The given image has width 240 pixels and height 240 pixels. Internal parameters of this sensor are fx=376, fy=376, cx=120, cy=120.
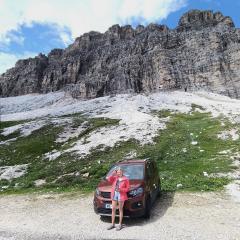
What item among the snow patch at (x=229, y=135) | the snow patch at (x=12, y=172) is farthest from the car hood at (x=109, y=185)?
the snow patch at (x=229, y=135)

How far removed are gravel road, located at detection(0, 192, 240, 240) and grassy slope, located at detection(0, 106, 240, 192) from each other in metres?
4.03

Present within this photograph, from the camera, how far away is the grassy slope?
31844mm

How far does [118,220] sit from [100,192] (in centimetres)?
179

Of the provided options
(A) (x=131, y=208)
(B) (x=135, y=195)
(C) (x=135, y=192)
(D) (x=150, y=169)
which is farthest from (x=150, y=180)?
(A) (x=131, y=208)

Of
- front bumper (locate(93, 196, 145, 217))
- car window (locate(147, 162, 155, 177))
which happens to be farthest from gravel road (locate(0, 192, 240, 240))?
car window (locate(147, 162, 155, 177))

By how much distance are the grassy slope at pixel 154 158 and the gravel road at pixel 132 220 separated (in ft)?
13.2

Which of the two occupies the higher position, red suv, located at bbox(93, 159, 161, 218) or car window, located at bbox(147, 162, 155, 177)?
car window, located at bbox(147, 162, 155, 177)

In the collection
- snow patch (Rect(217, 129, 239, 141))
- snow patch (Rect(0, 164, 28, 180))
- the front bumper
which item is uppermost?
snow patch (Rect(217, 129, 239, 141))

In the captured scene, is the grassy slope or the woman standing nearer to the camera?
the woman standing

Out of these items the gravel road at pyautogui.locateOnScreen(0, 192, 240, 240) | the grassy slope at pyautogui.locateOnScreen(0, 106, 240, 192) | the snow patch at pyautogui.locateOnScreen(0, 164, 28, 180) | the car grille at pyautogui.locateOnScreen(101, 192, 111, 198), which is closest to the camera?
the gravel road at pyautogui.locateOnScreen(0, 192, 240, 240)

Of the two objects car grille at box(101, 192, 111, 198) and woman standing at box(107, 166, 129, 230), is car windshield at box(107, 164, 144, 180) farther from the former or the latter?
woman standing at box(107, 166, 129, 230)

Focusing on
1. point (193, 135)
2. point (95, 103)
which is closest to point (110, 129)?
point (193, 135)

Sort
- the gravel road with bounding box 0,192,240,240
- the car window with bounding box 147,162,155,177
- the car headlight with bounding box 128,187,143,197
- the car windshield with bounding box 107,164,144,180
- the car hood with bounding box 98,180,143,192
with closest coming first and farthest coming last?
1. the gravel road with bounding box 0,192,240,240
2. the car headlight with bounding box 128,187,143,197
3. the car hood with bounding box 98,180,143,192
4. the car windshield with bounding box 107,164,144,180
5. the car window with bounding box 147,162,155,177

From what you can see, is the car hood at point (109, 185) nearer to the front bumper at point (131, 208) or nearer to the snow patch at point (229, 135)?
the front bumper at point (131, 208)
